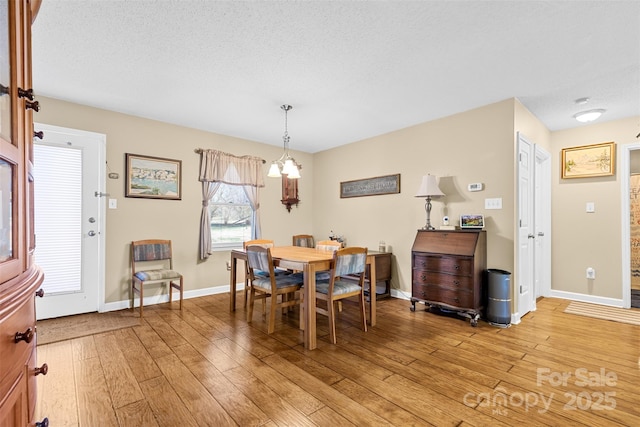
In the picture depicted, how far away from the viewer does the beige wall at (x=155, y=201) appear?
357 cm

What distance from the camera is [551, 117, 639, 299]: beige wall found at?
376cm

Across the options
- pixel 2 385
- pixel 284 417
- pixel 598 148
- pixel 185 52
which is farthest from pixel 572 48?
pixel 2 385

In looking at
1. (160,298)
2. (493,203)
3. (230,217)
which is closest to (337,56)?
(493,203)

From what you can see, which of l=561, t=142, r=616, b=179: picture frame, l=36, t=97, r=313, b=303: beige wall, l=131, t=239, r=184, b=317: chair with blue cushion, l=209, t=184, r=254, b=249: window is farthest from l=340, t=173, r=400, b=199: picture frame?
l=131, t=239, r=184, b=317: chair with blue cushion

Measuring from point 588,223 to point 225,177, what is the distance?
5.11 metres

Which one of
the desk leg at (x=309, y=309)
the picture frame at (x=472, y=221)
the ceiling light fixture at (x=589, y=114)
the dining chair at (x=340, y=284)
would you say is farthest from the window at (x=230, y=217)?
the ceiling light fixture at (x=589, y=114)

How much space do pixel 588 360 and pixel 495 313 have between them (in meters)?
0.83

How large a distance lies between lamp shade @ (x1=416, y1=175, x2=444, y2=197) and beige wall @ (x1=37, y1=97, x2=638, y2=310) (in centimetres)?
21

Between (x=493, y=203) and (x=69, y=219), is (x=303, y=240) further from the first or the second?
(x=69, y=219)

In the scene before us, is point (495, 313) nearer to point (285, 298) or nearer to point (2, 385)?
point (285, 298)

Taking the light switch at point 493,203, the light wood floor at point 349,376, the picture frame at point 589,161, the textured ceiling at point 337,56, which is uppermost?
the textured ceiling at point 337,56

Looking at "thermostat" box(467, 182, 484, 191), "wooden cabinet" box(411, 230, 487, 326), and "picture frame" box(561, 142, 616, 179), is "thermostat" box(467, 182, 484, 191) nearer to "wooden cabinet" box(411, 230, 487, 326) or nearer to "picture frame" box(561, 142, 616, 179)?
"wooden cabinet" box(411, 230, 487, 326)

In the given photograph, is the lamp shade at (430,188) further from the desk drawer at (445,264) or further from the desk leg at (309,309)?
the desk leg at (309,309)

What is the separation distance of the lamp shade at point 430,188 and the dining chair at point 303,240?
230 cm
